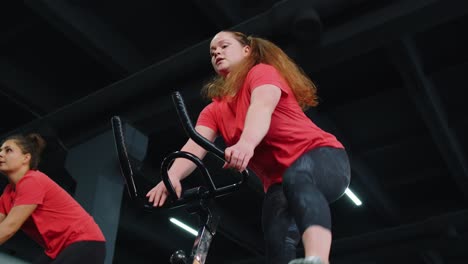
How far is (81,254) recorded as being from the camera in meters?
2.52

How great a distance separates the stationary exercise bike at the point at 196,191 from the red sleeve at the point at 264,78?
0.28 m

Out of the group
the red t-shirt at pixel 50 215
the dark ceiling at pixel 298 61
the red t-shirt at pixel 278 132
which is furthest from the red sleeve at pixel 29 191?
the dark ceiling at pixel 298 61

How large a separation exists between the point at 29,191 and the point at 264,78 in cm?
138

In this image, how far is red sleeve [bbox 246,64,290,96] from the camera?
65.1 inches

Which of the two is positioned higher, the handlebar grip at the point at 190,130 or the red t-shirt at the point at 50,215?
the red t-shirt at the point at 50,215

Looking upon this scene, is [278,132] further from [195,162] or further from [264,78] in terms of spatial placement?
[195,162]

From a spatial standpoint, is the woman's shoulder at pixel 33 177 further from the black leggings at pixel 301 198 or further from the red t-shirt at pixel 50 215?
the black leggings at pixel 301 198

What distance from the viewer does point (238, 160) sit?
1.41 metres

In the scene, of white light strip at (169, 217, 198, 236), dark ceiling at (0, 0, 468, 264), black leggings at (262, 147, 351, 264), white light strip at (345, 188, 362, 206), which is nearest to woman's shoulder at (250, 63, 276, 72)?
black leggings at (262, 147, 351, 264)

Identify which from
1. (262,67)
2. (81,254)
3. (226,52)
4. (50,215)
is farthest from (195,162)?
(50,215)

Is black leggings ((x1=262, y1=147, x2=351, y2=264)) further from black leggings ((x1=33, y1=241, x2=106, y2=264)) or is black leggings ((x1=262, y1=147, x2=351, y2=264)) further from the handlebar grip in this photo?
black leggings ((x1=33, y1=241, x2=106, y2=264))

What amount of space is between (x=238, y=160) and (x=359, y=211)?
25.3 feet

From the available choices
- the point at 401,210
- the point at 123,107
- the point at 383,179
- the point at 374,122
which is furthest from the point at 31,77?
the point at 401,210

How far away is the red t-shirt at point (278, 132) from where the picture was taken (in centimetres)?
165
